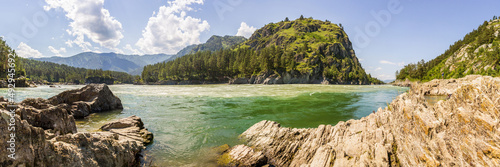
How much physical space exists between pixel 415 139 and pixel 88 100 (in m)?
34.3

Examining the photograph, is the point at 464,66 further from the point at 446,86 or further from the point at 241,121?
the point at 241,121

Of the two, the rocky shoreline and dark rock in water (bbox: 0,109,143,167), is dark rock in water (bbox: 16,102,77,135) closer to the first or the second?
the rocky shoreline

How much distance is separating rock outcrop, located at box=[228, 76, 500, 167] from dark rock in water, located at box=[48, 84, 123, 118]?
22.0 m

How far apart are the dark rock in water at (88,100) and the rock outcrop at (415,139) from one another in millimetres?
21960

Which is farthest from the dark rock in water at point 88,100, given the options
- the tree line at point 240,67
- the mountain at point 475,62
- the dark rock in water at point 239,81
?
the tree line at point 240,67

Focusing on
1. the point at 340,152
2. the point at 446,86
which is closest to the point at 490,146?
the point at 340,152

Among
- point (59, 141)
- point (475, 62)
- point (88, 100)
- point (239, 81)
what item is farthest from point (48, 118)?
point (475, 62)

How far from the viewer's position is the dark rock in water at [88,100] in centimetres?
2317

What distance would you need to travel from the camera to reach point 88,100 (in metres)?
26.3

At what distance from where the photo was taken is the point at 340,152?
10.4 meters

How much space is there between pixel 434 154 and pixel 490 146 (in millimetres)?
1582

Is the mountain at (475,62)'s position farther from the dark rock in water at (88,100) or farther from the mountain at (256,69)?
the dark rock in water at (88,100)

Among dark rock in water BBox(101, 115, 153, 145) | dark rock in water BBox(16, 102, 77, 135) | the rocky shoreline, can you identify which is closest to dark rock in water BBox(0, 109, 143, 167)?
the rocky shoreline

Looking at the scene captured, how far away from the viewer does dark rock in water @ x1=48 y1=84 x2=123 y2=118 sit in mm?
23173
